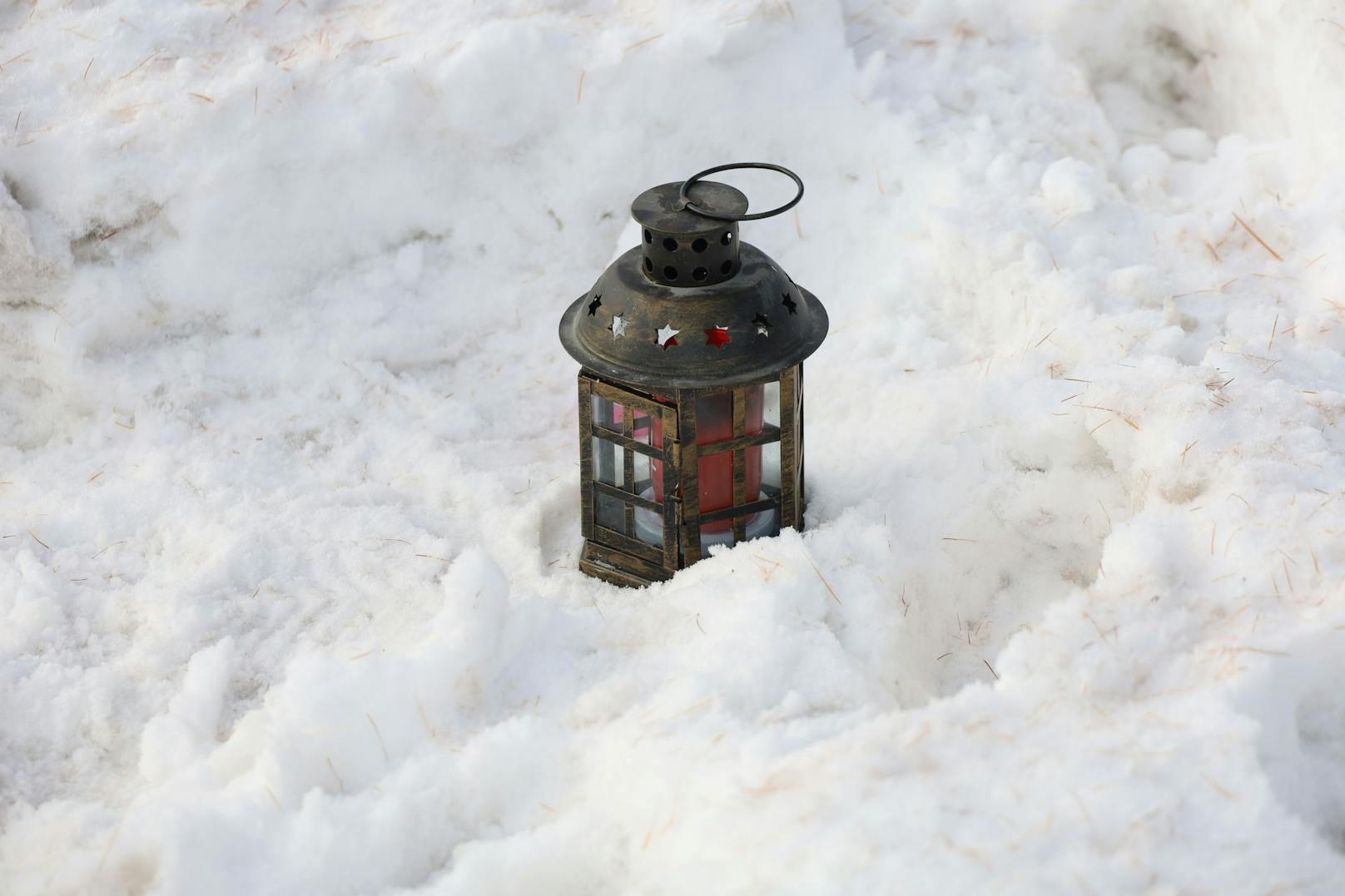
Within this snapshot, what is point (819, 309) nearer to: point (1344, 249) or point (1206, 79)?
point (1344, 249)

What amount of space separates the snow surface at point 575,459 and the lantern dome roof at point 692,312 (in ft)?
1.60

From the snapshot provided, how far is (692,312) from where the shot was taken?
112 inches

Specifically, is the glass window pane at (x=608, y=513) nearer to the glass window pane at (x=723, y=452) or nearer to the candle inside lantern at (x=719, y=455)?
the candle inside lantern at (x=719, y=455)

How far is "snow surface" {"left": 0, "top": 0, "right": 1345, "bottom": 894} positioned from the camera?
2.32 m

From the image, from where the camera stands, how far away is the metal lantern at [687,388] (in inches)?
112

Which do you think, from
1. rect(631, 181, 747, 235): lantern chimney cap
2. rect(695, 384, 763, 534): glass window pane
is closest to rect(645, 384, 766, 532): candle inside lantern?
rect(695, 384, 763, 534): glass window pane

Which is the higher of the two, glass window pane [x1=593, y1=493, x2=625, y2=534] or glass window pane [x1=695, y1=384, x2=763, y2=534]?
glass window pane [x1=695, y1=384, x2=763, y2=534]

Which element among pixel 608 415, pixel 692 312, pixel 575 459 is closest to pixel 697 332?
pixel 692 312

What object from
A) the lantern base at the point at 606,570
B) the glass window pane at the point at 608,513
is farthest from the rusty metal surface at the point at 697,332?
the lantern base at the point at 606,570

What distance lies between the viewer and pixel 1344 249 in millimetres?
3816

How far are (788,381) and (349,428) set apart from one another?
1.41 meters

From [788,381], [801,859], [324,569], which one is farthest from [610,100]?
[801,859]

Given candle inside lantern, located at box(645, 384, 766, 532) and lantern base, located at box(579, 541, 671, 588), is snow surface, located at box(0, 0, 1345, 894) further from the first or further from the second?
candle inside lantern, located at box(645, 384, 766, 532)

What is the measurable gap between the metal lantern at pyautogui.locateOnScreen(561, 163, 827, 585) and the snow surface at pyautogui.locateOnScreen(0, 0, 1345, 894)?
138mm
